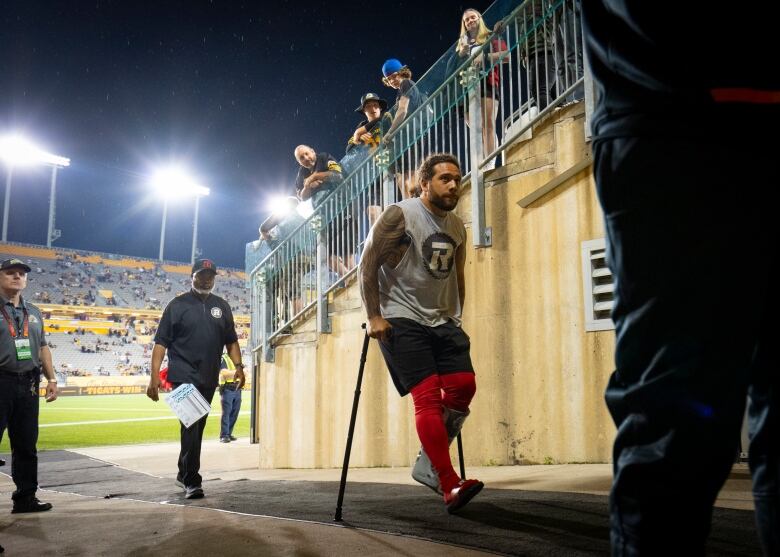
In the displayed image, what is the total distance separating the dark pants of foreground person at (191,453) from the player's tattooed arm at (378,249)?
2108 mm

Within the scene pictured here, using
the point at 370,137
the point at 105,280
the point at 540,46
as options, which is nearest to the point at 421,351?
the point at 540,46

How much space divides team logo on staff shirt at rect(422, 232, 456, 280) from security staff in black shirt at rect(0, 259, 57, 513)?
10.3ft

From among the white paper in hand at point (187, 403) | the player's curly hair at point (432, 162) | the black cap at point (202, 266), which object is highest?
the player's curly hair at point (432, 162)

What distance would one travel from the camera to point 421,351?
383 centimetres

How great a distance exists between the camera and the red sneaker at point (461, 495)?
328cm

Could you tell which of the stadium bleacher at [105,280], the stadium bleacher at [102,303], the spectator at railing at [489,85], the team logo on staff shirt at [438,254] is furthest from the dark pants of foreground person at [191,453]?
the stadium bleacher at [105,280]

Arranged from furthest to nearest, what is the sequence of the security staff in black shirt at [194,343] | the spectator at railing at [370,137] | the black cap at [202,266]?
1. the spectator at railing at [370,137]
2. the black cap at [202,266]
3. the security staff in black shirt at [194,343]

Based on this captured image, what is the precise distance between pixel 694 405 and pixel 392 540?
80.8 inches

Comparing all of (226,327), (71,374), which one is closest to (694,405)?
(226,327)

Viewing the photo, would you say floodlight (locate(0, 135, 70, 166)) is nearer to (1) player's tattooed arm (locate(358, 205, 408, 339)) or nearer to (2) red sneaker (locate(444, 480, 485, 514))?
(1) player's tattooed arm (locate(358, 205, 408, 339))

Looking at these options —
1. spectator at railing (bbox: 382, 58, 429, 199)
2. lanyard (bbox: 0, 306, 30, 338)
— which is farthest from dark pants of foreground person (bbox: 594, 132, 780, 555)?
spectator at railing (bbox: 382, 58, 429, 199)

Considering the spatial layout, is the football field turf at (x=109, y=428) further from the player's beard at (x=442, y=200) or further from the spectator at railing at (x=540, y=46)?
the player's beard at (x=442, y=200)

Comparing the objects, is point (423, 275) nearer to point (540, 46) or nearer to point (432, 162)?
point (432, 162)

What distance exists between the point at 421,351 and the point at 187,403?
7.63 ft
